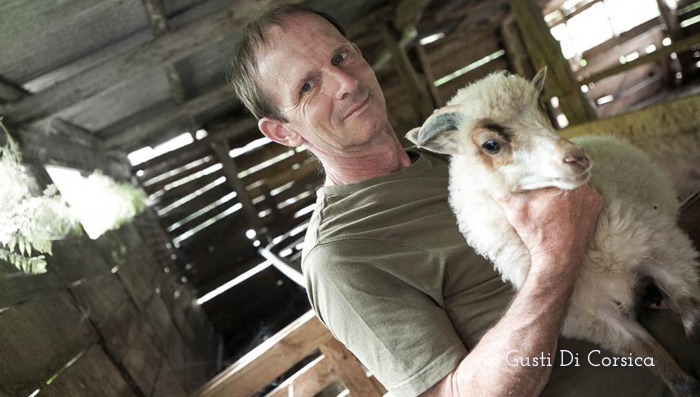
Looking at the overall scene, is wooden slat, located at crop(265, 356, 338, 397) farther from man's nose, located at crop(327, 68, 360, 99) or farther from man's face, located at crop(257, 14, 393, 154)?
man's nose, located at crop(327, 68, 360, 99)

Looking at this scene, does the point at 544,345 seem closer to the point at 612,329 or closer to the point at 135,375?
the point at 612,329

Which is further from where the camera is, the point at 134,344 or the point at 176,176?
the point at 176,176

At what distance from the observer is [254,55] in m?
1.67

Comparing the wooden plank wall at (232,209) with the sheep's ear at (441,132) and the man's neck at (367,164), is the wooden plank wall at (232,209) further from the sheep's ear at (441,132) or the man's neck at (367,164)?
the sheep's ear at (441,132)

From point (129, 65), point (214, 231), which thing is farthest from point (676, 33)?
point (129, 65)

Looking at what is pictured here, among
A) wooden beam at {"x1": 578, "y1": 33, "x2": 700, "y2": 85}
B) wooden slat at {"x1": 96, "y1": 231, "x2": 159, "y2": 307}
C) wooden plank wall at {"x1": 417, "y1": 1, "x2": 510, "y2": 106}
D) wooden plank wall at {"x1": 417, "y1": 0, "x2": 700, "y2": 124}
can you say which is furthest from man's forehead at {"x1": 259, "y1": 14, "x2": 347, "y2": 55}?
wooden plank wall at {"x1": 417, "y1": 1, "x2": 510, "y2": 106}

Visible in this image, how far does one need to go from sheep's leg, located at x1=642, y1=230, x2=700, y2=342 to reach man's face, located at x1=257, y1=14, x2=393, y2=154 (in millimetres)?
889

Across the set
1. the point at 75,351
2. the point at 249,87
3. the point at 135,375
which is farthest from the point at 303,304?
the point at 249,87

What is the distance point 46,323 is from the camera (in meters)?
2.44

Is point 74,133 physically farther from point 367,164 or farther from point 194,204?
point 367,164

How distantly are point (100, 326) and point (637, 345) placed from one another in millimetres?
3139

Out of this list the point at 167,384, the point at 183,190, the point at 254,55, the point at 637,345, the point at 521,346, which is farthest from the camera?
the point at 183,190

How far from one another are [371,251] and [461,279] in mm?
270

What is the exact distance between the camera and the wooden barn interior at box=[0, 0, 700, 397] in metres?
2.62
